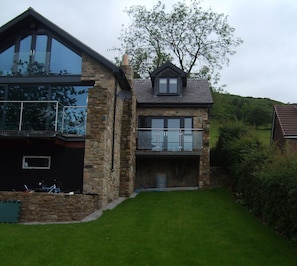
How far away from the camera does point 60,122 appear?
19.5 metres

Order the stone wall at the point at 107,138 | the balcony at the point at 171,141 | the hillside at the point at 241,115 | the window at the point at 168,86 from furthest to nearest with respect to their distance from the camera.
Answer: the hillside at the point at 241,115 < the window at the point at 168,86 < the balcony at the point at 171,141 < the stone wall at the point at 107,138

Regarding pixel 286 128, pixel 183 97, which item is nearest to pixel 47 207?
pixel 183 97

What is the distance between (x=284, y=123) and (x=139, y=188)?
9.14 metres

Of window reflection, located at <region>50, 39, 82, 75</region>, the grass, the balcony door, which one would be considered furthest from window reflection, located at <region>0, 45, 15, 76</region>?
the grass

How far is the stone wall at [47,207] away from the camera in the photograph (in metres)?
15.7

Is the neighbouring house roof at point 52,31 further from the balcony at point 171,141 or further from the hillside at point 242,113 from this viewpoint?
the hillside at point 242,113

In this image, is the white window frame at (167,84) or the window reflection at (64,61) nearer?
the window reflection at (64,61)

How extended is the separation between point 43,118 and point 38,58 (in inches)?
122

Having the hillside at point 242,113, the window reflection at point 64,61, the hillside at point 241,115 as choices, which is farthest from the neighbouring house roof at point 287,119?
the hillside at point 241,115

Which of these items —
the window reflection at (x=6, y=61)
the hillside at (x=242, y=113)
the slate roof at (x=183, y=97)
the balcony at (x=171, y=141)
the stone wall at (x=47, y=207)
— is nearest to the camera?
the stone wall at (x=47, y=207)

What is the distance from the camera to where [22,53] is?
20.8 m

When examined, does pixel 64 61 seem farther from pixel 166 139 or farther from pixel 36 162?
pixel 166 139

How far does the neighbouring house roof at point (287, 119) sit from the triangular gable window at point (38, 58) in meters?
11.9

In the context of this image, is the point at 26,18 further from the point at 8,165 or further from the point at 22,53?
the point at 8,165
